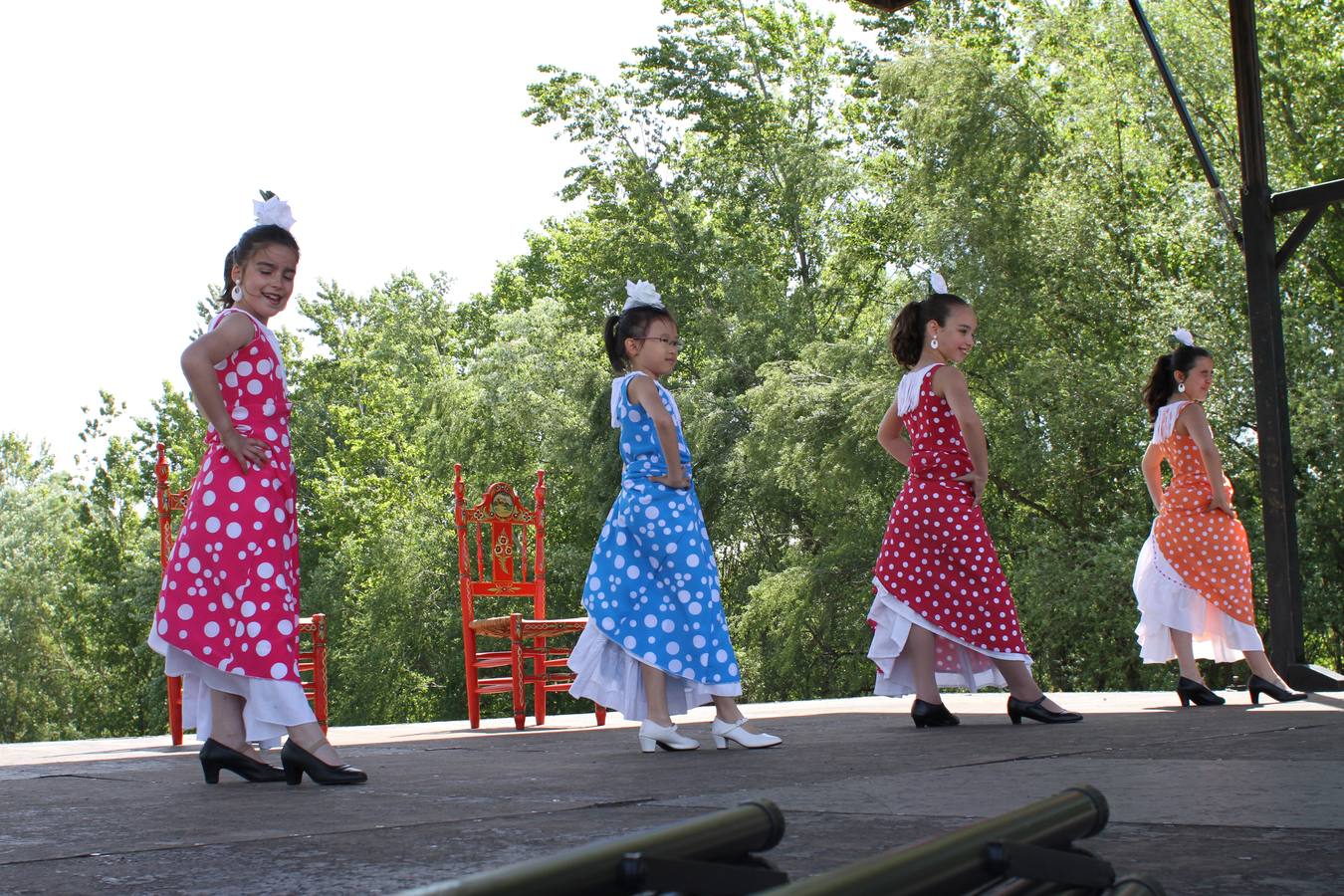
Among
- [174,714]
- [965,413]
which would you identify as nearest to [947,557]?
[965,413]

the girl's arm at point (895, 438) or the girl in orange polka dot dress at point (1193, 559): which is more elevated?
the girl's arm at point (895, 438)

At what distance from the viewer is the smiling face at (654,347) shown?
520 centimetres

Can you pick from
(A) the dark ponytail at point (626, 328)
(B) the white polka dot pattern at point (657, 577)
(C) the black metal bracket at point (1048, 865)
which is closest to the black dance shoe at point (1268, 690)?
(B) the white polka dot pattern at point (657, 577)

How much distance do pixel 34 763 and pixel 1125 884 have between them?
522 cm

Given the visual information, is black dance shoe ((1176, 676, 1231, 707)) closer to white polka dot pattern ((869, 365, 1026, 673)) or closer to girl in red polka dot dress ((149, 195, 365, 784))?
white polka dot pattern ((869, 365, 1026, 673))

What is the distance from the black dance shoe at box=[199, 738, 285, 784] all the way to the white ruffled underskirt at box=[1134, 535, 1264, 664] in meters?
4.36

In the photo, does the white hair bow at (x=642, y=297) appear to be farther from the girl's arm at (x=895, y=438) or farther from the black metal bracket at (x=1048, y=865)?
the black metal bracket at (x=1048, y=865)

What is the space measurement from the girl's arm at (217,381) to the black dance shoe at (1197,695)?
460 cm

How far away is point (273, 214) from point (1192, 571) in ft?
15.6

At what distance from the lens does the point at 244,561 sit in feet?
13.7

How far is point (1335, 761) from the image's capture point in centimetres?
358

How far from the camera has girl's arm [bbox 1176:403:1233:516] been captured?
6762 mm

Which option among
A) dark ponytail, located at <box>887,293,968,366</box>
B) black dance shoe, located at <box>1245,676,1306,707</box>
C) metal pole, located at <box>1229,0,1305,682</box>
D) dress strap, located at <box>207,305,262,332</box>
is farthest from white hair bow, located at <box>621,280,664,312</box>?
metal pole, located at <box>1229,0,1305,682</box>

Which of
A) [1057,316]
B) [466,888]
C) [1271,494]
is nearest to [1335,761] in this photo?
[466,888]
